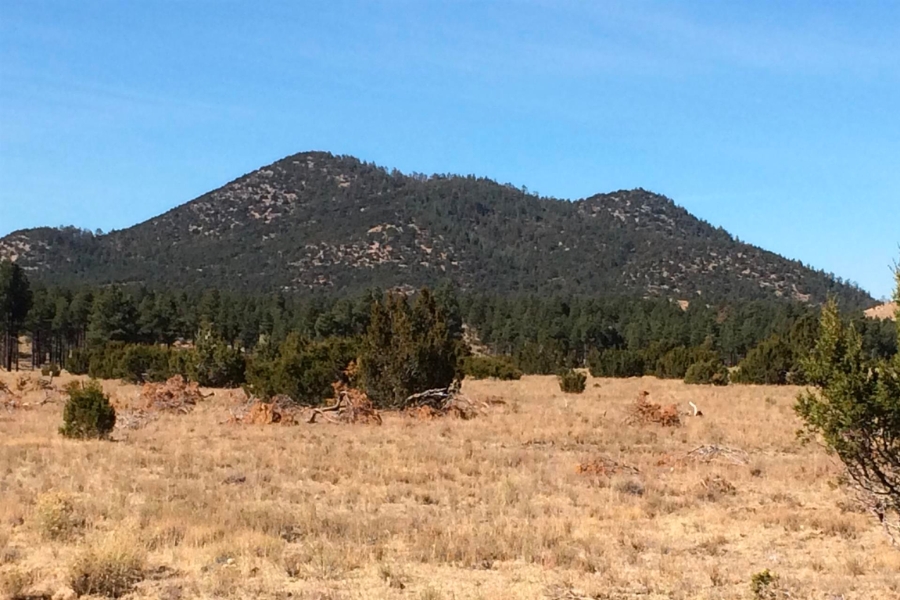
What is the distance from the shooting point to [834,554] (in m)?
8.76

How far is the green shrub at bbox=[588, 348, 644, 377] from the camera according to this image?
5334cm

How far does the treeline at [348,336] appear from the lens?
97.0 feet

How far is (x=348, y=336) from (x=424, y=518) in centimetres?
3459

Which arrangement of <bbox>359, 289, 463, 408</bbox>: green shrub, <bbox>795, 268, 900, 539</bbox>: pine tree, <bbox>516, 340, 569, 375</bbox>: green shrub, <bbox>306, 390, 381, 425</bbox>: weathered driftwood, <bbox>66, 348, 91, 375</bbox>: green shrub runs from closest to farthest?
<bbox>795, 268, 900, 539</bbox>: pine tree < <bbox>306, 390, 381, 425</bbox>: weathered driftwood < <bbox>359, 289, 463, 408</bbox>: green shrub < <bbox>66, 348, 91, 375</bbox>: green shrub < <bbox>516, 340, 569, 375</bbox>: green shrub

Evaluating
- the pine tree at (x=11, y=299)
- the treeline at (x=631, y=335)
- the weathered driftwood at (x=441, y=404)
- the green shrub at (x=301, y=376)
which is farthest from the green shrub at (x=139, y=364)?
the treeline at (x=631, y=335)

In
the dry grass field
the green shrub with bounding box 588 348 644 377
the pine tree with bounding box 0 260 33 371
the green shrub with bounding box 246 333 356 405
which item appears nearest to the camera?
the dry grass field

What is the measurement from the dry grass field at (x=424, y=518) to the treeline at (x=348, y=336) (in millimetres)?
7543

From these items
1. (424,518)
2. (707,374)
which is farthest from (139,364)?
(424,518)

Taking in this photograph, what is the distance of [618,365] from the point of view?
5356cm

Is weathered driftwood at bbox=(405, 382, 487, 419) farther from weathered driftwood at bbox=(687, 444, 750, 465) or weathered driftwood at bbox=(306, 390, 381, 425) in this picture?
weathered driftwood at bbox=(687, 444, 750, 465)

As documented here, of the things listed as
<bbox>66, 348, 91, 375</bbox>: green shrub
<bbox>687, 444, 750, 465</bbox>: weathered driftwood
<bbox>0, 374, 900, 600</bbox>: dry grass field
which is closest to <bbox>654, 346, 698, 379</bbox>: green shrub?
<bbox>0, 374, 900, 600</bbox>: dry grass field

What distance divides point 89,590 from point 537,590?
394 cm

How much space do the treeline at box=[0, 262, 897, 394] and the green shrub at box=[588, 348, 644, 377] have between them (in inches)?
3.5

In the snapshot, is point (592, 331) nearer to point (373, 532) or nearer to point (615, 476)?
point (615, 476)
